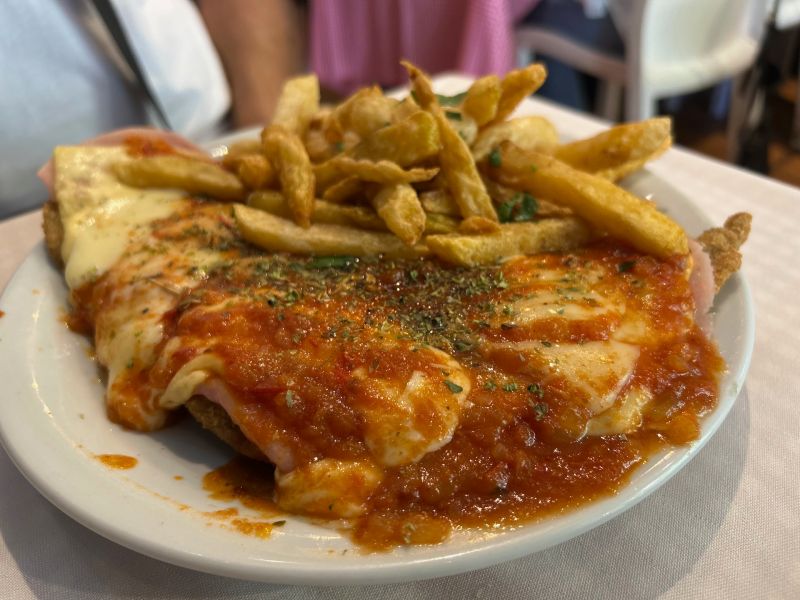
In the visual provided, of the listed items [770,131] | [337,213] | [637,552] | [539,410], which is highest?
[337,213]

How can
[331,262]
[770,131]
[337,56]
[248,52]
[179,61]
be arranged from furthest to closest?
[770,131] → [337,56] → [248,52] → [179,61] → [331,262]

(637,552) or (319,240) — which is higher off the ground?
(319,240)

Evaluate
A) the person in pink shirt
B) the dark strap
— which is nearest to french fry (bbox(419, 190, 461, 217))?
the dark strap

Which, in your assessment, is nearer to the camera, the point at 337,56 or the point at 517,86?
the point at 517,86

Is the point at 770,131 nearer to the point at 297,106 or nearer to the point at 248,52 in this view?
the point at 248,52

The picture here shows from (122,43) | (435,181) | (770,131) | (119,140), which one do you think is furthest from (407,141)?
(770,131)

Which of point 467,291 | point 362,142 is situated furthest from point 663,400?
point 362,142
